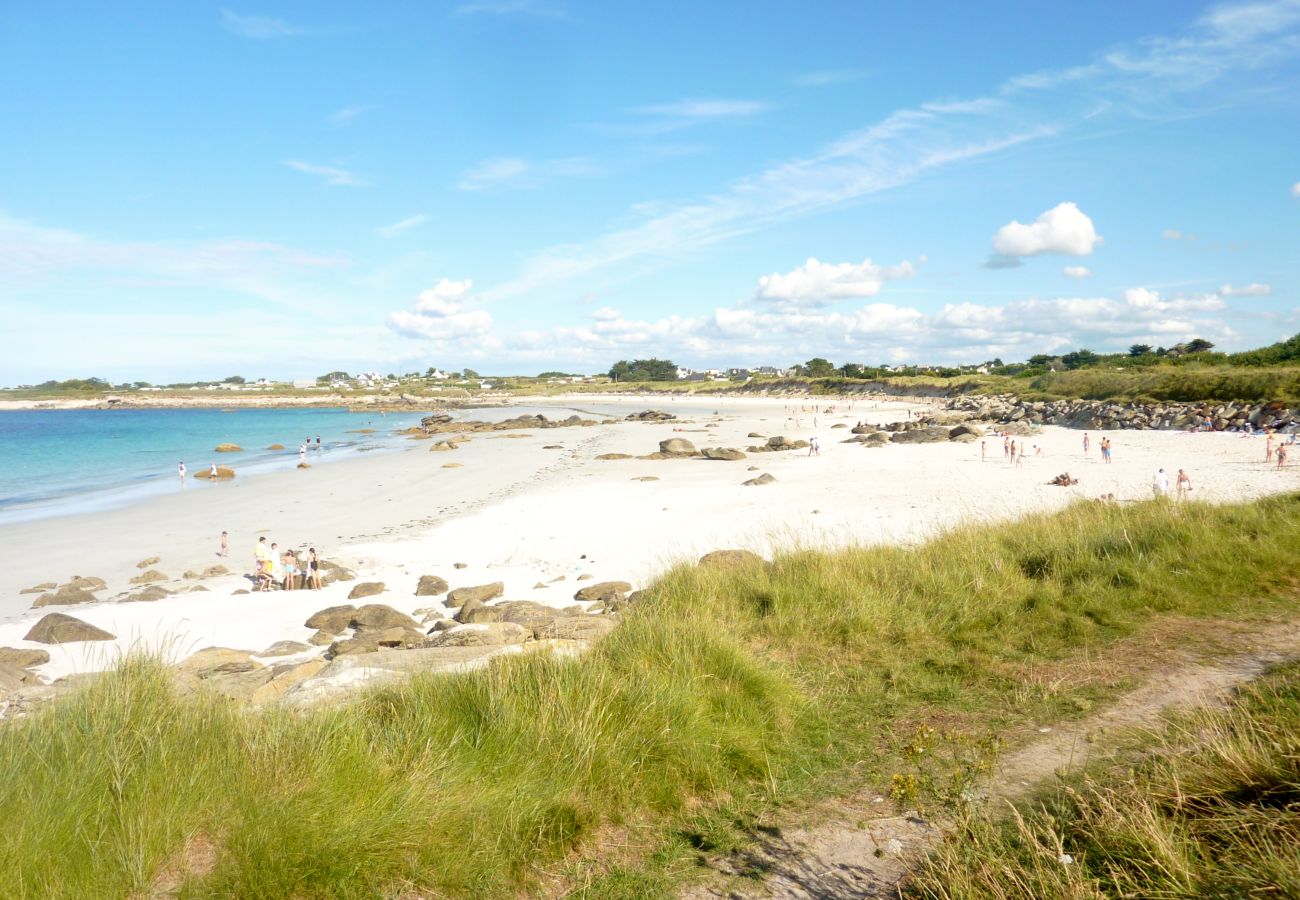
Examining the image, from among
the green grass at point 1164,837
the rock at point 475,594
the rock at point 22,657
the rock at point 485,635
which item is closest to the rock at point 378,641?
the rock at point 485,635

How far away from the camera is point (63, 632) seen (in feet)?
43.3

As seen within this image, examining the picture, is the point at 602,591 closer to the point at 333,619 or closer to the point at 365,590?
the point at 333,619

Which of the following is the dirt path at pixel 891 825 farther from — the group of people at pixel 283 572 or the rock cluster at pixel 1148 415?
the rock cluster at pixel 1148 415

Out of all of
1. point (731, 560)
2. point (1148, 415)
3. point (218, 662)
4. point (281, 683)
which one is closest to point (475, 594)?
point (218, 662)

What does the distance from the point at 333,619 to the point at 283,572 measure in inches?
206

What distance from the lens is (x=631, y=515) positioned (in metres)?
23.5

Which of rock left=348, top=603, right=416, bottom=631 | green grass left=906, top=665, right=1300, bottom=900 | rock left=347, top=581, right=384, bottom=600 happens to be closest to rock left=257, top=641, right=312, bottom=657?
rock left=348, top=603, right=416, bottom=631

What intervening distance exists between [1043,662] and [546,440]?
169 feet

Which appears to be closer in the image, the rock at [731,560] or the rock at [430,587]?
the rock at [731,560]

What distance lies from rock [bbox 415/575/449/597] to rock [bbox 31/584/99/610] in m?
7.26

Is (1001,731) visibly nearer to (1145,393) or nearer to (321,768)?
(321,768)

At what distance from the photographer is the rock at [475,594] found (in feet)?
47.4

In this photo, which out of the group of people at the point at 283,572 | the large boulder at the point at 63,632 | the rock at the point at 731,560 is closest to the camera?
the rock at the point at 731,560

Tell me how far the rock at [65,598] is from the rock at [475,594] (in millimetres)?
8332
